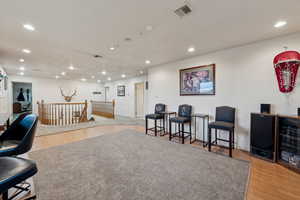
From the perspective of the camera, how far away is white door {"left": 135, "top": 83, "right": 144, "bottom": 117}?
24.3 ft

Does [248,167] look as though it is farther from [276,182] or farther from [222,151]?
[222,151]

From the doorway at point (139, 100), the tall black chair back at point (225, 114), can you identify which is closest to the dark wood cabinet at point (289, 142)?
the tall black chair back at point (225, 114)

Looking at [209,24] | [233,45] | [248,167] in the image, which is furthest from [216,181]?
[233,45]

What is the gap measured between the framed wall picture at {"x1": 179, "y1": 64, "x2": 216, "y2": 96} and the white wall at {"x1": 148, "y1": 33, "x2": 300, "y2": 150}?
0.12 meters

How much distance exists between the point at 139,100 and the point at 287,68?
611cm

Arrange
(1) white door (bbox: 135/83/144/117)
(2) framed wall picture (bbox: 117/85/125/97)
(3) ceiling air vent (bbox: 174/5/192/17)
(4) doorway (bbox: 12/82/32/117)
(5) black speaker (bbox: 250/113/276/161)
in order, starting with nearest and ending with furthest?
(3) ceiling air vent (bbox: 174/5/192/17)
(5) black speaker (bbox: 250/113/276/161)
(1) white door (bbox: 135/83/144/117)
(4) doorway (bbox: 12/82/32/117)
(2) framed wall picture (bbox: 117/85/125/97)

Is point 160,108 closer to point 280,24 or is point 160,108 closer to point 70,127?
point 280,24

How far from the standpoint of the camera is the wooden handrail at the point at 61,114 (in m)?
5.82

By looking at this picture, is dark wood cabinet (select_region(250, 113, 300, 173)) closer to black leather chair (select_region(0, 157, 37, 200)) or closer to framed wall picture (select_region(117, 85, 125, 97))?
black leather chair (select_region(0, 157, 37, 200))

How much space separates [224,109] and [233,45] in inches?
60.8

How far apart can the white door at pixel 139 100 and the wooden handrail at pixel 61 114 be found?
9.08 ft

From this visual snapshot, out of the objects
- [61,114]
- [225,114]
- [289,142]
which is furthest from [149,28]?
[61,114]

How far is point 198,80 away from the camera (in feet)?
12.1

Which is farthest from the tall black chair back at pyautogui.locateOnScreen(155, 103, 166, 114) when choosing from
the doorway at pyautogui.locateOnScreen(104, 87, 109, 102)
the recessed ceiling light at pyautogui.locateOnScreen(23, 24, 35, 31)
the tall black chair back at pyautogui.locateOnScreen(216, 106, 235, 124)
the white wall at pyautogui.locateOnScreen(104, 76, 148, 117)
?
the doorway at pyautogui.locateOnScreen(104, 87, 109, 102)
